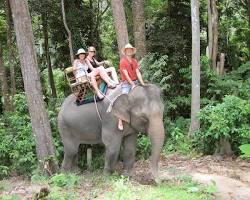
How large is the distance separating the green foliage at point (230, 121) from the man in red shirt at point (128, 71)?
302cm

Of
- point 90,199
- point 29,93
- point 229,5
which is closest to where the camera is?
point 90,199

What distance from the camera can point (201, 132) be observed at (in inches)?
533

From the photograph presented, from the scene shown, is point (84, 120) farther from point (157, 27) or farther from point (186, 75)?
point (157, 27)

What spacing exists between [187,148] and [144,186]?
441cm

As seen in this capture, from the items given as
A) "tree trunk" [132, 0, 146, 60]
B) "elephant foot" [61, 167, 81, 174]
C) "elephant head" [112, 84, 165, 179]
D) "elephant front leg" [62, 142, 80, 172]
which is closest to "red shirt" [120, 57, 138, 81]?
"elephant head" [112, 84, 165, 179]

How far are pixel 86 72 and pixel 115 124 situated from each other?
161cm

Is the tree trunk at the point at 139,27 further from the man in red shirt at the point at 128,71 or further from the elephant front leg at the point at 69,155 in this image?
the man in red shirt at the point at 128,71

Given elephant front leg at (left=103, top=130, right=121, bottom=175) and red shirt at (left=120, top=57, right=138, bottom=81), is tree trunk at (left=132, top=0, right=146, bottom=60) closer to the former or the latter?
red shirt at (left=120, top=57, right=138, bottom=81)

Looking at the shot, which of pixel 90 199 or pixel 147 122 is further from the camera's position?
pixel 147 122

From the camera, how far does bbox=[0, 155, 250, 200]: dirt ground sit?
9.56 meters

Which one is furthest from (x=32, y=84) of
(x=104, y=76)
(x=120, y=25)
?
(x=120, y=25)

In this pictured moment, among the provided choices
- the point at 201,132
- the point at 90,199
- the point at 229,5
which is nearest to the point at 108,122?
the point at 90,199

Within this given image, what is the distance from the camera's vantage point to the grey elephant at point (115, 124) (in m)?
10.2

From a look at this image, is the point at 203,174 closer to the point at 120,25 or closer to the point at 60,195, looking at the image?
the point at 60,195
